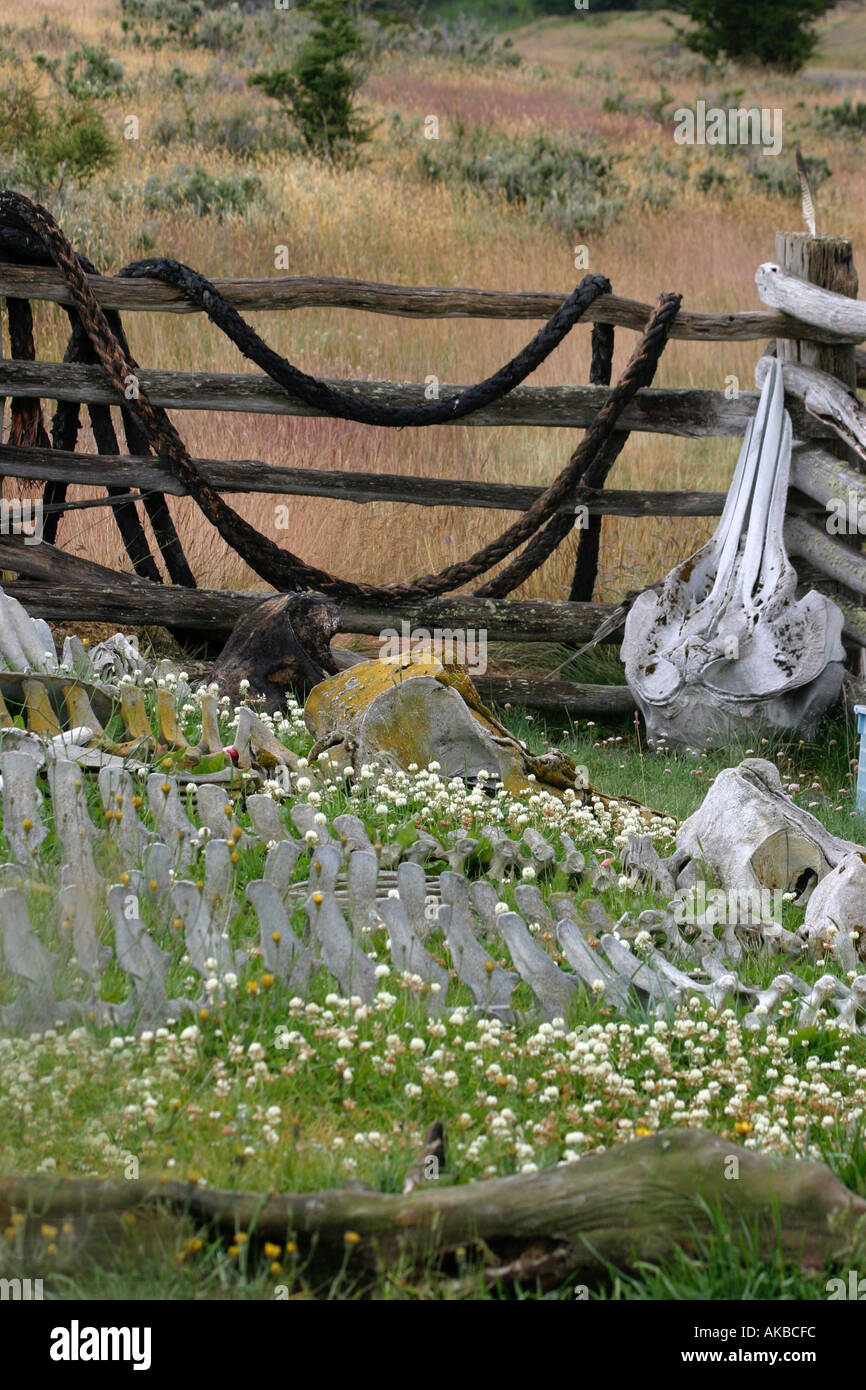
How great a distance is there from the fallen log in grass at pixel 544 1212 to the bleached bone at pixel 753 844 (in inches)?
69.2

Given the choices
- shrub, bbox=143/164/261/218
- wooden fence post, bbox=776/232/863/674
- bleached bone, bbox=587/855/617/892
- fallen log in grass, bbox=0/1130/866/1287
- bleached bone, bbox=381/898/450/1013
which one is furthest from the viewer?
shrub, bbox=143/164/261/218

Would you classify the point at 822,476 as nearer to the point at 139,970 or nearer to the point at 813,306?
the point at 813,306

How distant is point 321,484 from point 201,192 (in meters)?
10.2

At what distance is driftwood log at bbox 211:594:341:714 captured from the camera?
5.66 meters

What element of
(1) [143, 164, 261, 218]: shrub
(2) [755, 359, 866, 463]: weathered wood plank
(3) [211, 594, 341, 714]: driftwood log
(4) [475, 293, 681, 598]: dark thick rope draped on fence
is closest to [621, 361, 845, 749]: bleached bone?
(2) [755, 359, 866, 463]: weathered wood plank

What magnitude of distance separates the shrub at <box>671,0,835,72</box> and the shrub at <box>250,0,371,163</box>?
59.2 feet

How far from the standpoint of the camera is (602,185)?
19016mm

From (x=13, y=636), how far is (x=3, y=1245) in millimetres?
3220

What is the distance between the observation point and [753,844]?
402cm

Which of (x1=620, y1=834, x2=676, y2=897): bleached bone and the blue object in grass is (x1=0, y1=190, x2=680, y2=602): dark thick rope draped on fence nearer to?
the blue object in grass

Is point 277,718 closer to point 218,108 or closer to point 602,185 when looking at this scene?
point 602,185

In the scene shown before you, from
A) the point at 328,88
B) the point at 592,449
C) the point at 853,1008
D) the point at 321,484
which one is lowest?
the point at 853,1008

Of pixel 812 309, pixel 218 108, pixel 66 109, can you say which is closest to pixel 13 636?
pixel 812 309

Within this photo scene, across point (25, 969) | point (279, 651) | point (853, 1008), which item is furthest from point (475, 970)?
point (279, 651)
